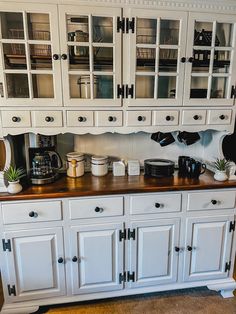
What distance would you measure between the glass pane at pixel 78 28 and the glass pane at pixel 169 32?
50cm

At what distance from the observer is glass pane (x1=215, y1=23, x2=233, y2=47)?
171cm

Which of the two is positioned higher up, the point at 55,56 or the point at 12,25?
the point at 12,25

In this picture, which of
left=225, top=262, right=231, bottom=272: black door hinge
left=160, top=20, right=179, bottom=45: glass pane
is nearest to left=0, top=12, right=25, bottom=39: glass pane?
left=160, top=20, right=179, bottom=45: glass pane

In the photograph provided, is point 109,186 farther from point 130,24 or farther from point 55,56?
point 130,24

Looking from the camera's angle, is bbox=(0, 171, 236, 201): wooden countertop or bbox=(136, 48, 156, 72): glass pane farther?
bbox=(136, 48, 156, 72): glass pane

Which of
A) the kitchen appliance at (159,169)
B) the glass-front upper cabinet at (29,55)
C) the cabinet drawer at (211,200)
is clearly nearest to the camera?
the glass-front upper cabinet at (29,55)

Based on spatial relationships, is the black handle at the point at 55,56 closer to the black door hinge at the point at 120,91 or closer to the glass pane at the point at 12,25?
the glass pane at the point at 12,25

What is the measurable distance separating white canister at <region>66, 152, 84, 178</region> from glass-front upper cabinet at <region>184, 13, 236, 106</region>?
89cm

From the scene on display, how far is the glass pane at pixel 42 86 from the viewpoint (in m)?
1.62

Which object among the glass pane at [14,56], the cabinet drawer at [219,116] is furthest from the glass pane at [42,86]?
the cabinet drawer at [219,116]

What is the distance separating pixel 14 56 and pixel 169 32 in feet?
3.40

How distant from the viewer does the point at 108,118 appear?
5.63 feet

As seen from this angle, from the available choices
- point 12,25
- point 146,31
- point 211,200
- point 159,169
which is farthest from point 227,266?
point 12,25

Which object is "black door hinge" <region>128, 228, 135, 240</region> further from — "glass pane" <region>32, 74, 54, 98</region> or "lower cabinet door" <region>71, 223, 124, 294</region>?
"glass pane" <region>32, 74, 54, 98</region>
